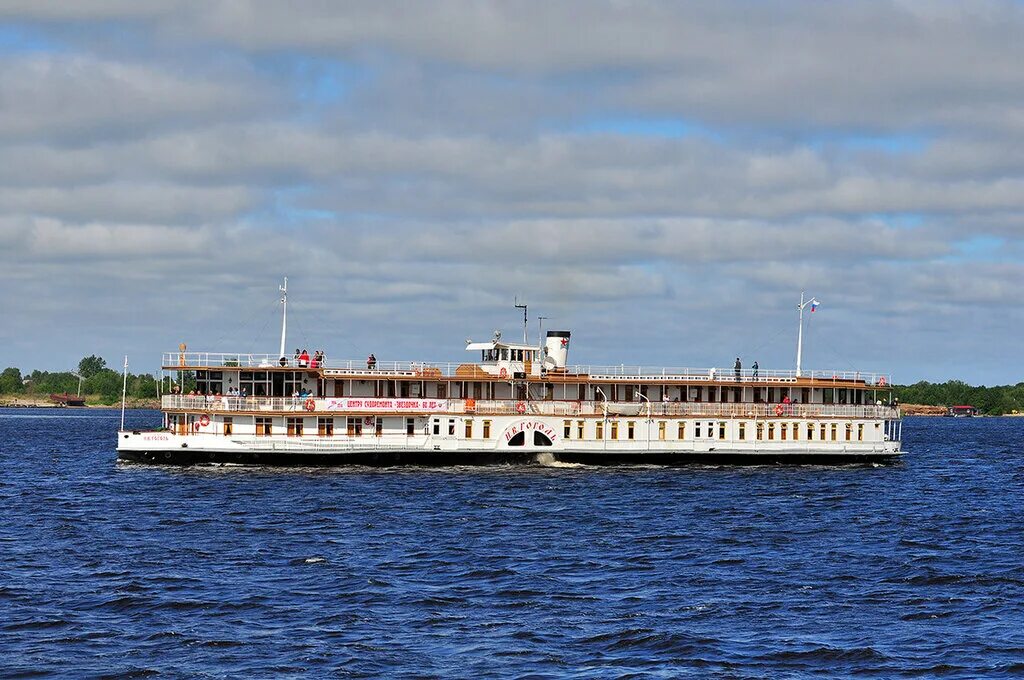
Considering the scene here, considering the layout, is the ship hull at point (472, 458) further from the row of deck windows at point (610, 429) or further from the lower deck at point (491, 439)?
the row of deck windows at point (610, 429)

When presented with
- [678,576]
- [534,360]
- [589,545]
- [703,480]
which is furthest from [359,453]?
[678,576]

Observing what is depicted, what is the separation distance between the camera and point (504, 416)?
74.0 meters

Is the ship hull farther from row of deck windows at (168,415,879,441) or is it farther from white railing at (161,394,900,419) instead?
white railing at (161,394,900,419)

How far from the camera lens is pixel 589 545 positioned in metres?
45.4

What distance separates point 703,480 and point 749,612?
35.9 meters

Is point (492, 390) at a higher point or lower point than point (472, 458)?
higher

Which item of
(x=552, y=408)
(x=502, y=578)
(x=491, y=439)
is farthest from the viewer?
(x=552, y=408)

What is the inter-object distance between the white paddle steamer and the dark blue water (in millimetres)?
4815

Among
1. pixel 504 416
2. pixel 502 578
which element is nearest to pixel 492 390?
pixel 504 416

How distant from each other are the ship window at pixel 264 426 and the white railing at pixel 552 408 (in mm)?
905

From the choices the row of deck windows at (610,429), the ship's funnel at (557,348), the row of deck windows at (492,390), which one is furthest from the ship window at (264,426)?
the ship's funnel at (557,348)

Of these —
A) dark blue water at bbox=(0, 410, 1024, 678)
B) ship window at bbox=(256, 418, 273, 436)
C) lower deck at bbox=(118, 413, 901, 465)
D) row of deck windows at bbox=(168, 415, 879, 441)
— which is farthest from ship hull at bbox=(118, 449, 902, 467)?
dark blue water at bbox=(0, 410, 1024, 678)

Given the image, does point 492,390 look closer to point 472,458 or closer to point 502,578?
point 472,458

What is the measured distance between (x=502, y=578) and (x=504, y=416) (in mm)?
35942
